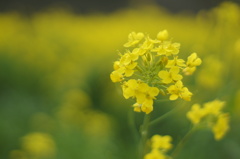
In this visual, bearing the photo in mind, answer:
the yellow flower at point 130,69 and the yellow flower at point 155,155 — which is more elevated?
the yellow flower at point 130,69

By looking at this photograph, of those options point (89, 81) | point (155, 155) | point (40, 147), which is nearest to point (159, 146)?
point (155, 155)

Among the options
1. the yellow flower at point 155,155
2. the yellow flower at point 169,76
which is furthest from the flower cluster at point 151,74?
the yellow flower at point 155,155

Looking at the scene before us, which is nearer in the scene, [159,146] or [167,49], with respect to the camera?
[167,49]

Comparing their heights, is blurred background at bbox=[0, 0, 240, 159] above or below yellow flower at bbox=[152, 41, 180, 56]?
above

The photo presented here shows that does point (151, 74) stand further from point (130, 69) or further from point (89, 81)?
point (89, 81)

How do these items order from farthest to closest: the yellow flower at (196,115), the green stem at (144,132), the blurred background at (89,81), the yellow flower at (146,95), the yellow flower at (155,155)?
1. the blurred background at (89,81)
2. the yellow flower at (196,115)
3. the yellow flower at (155,155)
4. the green stem at (144,132)
5. the yellow flower at (146,95)

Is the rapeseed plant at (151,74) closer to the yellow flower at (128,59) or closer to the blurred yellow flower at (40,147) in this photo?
the yellow flower at (128,59)

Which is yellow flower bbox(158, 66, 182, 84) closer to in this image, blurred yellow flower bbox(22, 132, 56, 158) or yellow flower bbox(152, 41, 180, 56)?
yellow flower bbox(152, 41, 180, 56)

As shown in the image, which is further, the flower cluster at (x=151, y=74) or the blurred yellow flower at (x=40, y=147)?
the blurred yellow flower at (x=40, y=147)

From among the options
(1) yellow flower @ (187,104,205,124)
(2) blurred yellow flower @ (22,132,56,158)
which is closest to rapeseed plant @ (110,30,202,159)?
(1) yellow flower @ (187,104,205,124)
